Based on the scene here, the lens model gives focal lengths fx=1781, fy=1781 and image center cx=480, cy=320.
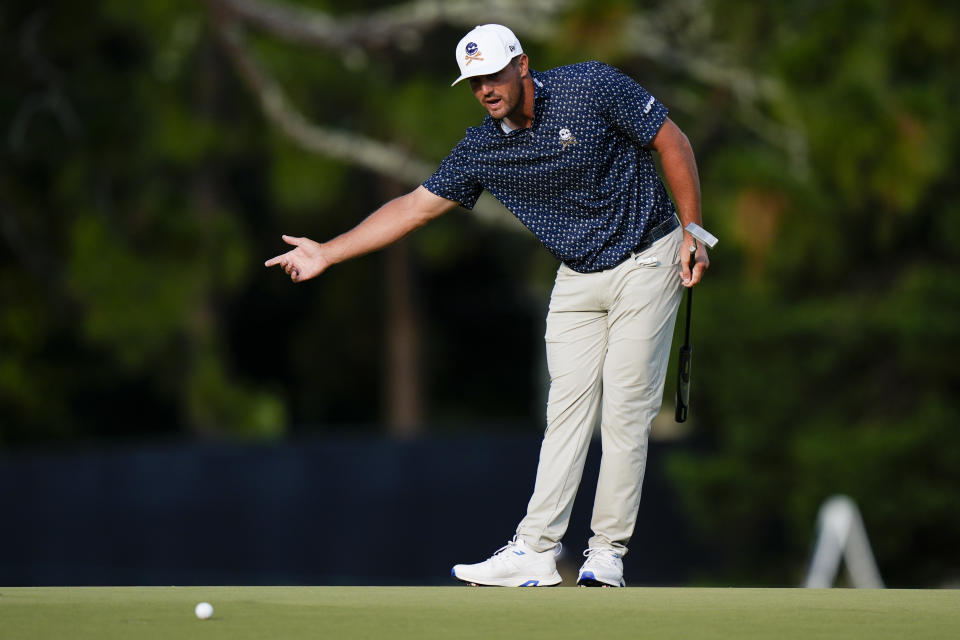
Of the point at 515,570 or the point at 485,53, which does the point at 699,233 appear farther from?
the point at 515,570

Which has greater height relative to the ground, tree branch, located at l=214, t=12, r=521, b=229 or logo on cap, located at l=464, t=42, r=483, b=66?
tree branch, located at l=214, t=12, r=521, b=229

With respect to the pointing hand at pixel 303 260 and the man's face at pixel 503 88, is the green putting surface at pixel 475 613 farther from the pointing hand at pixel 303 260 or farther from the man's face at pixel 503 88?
the man's face at pixel 503 88

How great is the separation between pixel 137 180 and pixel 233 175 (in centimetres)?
626

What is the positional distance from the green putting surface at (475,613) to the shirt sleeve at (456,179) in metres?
1.41

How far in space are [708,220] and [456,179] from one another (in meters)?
6.47

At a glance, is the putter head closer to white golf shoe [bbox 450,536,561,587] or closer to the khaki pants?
the khaki pants

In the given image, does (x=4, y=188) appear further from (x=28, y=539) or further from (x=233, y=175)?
(x=233, y=175)

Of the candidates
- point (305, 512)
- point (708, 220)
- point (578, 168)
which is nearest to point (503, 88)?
point (578, 168)

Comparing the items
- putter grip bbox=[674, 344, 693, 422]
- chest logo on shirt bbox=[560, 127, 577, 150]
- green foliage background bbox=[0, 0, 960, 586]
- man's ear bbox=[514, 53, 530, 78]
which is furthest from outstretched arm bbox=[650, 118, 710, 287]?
green foliage background bbox=[0, 0, 960, 586]

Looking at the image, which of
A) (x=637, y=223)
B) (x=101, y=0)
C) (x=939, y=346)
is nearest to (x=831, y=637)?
(x=637, y=223)

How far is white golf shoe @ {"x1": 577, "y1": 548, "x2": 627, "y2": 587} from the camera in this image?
6000 mm

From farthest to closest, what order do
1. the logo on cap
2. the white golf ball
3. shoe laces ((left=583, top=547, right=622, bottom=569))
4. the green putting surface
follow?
shoe laces ((left=583, top=547, right=622, bottom=569))
the logo on cap
the white golf ball
the green putting surface

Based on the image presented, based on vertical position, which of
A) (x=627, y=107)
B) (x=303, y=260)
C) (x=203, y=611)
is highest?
(x=627, y=107)

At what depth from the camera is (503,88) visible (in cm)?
577
